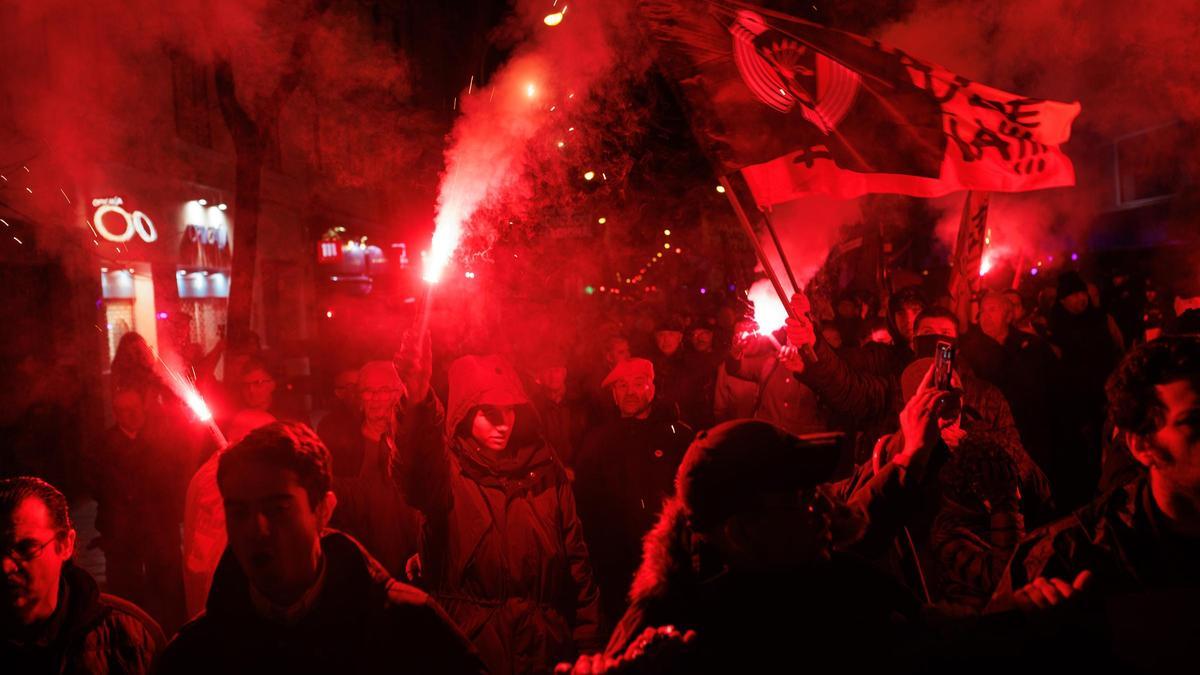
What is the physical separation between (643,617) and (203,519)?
235cm

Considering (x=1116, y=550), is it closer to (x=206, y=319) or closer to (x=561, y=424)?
(x=561, y=424)

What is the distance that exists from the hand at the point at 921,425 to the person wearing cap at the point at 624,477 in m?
2.09

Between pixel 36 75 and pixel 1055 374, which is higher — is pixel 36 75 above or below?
above

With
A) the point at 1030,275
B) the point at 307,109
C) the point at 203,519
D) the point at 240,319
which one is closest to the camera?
the point at 203,519

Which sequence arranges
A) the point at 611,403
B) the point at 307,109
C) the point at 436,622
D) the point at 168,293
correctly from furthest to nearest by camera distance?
the point at 307,109 → the point at 168,293 → the point at 611,403 → the point at 436,622

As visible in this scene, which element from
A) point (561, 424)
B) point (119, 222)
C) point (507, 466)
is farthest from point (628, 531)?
point (119, 222)

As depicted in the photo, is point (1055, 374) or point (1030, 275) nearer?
point (1055, 374)

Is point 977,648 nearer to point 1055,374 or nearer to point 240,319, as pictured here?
point 1055,374

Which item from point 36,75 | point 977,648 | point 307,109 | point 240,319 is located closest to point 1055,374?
point 977,648

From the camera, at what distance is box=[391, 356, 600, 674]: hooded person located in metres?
3.24

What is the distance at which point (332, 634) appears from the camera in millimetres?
2072

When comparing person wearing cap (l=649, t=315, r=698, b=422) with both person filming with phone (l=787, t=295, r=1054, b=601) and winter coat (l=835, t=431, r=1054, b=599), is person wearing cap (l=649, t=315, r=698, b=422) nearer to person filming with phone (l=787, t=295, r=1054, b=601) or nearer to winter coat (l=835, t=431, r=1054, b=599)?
person filming with phone (l=787, t=295, r=1054, b=601)

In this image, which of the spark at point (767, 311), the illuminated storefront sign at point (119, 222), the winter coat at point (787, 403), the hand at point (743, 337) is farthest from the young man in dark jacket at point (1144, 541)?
the illuminated storefront sign at point (119, 222)

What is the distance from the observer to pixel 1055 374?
6.09 m
